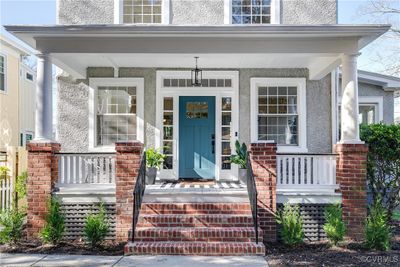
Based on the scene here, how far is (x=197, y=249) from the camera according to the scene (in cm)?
635

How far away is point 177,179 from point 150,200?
229cm

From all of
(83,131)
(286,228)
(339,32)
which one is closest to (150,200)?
(286,228)

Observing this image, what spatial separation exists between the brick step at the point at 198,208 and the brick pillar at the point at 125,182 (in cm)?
33

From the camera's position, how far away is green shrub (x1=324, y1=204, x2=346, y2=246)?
6.63 m

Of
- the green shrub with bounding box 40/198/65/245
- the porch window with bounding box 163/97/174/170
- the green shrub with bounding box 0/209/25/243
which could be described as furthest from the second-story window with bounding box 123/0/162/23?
the green shrub with bounding box 0/209/25/243

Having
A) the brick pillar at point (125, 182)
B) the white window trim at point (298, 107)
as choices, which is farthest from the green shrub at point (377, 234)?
the brick pillar at point (125, 182)

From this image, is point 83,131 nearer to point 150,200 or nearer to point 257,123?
point 150,200

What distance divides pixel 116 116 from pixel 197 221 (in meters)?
3.93

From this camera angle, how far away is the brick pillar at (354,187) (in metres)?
7.09

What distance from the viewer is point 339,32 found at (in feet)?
23.0

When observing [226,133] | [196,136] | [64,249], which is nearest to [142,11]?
[196,136]

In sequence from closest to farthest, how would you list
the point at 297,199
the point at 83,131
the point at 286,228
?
the point at 286,228
the point at 297,199
the point at 83,131

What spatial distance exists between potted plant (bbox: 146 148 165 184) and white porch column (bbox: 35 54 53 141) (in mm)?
2232

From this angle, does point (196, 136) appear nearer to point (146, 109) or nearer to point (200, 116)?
point (200, 116)
